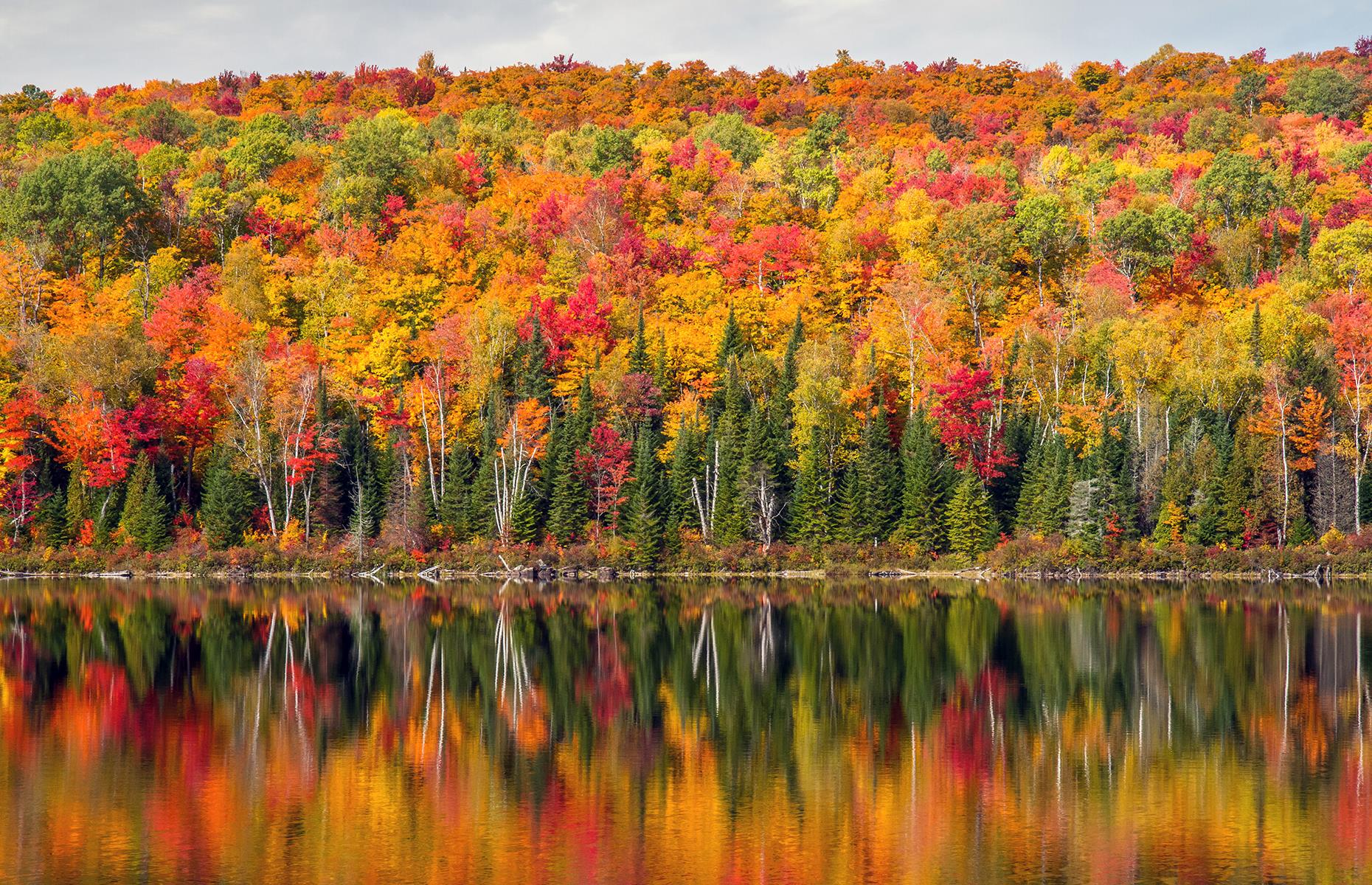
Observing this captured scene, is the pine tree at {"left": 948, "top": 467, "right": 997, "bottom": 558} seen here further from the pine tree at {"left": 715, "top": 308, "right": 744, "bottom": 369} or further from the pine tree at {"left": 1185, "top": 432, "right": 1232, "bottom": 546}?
the pine tree at {"left": 715, "top": 308, "right": 744, "bottom": 369}

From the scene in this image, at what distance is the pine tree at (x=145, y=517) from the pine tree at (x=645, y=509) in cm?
2599

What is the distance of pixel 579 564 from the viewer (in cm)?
8212

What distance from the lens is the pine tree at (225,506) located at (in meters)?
82.7

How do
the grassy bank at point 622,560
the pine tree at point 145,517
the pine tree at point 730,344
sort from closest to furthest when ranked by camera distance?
the grassy bank at point 622,560
the pine tree at point 145,517
the pine tree at point 730,344

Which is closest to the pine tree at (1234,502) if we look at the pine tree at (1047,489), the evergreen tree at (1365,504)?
the evergreen tree at (1365,504)

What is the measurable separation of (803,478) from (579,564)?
13730 mm

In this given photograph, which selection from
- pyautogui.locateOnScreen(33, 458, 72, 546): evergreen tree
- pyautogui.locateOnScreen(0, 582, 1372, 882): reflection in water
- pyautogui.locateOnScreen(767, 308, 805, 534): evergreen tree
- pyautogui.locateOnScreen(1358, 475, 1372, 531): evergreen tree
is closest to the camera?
pyautogui.locateOnScreen(0, 582, 1372, 882): reflection in water

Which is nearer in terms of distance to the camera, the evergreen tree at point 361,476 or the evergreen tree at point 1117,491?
the evergreen tree at point 1117,491

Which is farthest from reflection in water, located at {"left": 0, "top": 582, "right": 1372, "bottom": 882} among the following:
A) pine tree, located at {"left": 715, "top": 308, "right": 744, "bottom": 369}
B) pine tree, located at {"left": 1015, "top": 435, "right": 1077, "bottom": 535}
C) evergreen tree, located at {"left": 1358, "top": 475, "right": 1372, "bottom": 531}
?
pine tree, located at {"left": 715, "top": 308, "right": 744, "bottom": 369}

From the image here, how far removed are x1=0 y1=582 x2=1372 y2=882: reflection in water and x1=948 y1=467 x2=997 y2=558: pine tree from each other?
25199mm

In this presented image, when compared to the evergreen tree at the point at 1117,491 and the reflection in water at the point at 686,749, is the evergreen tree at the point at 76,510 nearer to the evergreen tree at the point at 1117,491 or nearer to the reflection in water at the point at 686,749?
the reflection in water at the point at 686,749

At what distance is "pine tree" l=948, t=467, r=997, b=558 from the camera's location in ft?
269

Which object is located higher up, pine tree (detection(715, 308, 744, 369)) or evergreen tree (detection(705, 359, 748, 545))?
pine tree (detection(715, 308, 744, 369))

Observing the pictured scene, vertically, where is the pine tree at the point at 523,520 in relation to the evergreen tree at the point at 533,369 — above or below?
below
